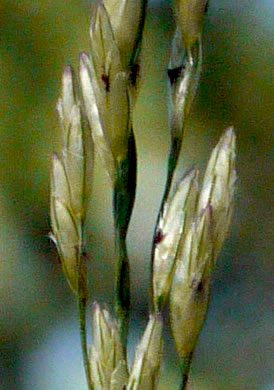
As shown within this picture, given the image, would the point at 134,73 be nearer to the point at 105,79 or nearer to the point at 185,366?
the point at 105,79

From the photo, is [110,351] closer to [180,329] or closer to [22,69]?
[180,329]

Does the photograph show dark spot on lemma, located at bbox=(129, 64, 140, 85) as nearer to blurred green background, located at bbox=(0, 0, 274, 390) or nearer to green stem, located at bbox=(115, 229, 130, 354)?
green stem, located at bbox=(115, 229, 130, 354)

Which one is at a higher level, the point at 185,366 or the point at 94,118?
the point at 94,118

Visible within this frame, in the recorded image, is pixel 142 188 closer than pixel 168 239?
No

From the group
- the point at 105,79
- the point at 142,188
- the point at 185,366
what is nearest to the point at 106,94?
the point at 105,79

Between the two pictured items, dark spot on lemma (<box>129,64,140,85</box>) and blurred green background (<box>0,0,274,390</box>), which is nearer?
dark spot on lemma (<box>129,64,140,85</box>)

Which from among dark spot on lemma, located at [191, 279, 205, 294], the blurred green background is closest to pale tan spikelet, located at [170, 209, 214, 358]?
dark spot on lemma, located at [191, 279, 205, 294]

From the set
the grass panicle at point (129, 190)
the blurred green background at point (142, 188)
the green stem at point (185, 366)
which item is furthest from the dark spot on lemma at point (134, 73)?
the blurred green background at point (142, 188)
